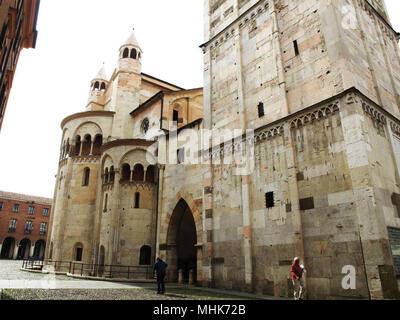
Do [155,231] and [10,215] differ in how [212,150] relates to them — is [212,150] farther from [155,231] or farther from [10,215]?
[10,215]

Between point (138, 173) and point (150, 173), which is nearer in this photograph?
point (150, 173)

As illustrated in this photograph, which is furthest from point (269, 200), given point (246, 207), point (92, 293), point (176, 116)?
point (176, 116)

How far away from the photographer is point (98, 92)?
31.6 metres

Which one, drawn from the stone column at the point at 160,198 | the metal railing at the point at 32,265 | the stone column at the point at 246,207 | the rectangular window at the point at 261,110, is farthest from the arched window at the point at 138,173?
the metal railing at the point at 32,265

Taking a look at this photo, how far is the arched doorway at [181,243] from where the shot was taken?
16.4 metres

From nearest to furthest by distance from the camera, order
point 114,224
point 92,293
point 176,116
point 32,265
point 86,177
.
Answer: point 92,293
point 114,224
point 176,116
point 32,265
point 86,177

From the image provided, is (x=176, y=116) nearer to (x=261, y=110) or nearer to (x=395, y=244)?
(x=261, y=110)

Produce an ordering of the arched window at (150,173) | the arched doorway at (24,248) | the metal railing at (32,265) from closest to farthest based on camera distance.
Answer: the arched window at (150,173)
the metal railing at (32,265)
the arched doorway at (24,248)

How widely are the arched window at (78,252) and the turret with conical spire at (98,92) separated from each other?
14737 mm

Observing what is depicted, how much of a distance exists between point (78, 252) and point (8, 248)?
3563 centimetres

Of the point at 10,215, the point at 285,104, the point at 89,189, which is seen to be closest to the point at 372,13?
the point at 285,104

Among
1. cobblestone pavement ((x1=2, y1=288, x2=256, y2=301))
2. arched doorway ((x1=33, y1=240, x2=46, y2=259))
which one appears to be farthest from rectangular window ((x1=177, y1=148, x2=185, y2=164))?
arched doorway ((x1=33, y1=240, x2=46, y2=259))

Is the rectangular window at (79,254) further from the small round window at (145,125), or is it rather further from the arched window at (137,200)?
the small round window at (145,125)

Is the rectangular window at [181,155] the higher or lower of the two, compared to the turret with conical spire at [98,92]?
lower
